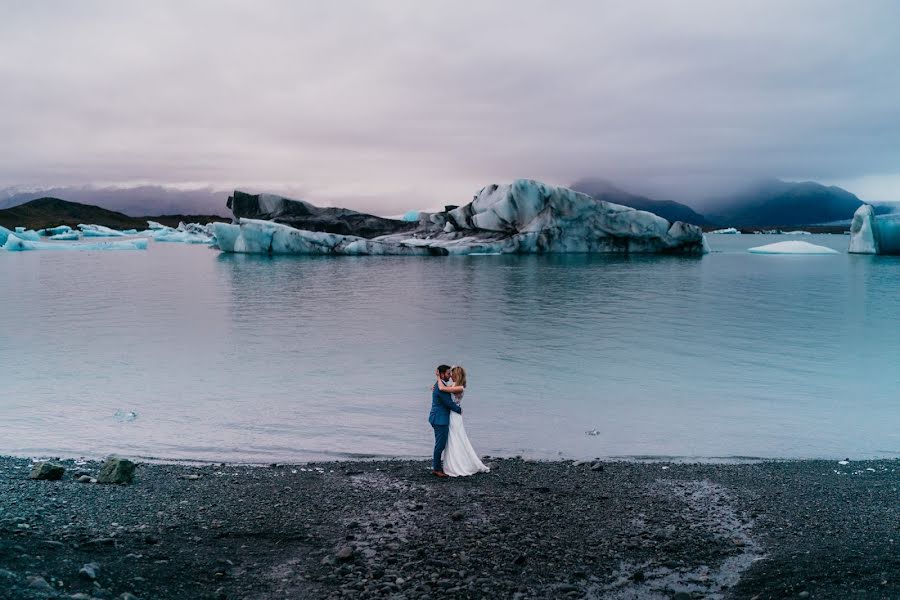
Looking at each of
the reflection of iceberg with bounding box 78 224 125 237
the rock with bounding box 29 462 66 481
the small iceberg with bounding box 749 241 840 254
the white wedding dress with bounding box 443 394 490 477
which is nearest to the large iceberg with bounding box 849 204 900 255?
the small iceberg with bounding box 749 241 840 254

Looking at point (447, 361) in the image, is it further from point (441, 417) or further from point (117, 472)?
point (117, 472)

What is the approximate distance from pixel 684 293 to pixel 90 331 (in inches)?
802

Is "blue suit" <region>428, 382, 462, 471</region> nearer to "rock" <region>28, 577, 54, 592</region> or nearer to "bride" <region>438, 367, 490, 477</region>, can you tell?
"bride" <region>438, 367, 490, 477</region>

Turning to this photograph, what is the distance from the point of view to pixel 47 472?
638cm

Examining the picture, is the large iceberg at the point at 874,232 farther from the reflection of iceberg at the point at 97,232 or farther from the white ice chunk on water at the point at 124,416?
the reflection of iceberg at the point at 97,232

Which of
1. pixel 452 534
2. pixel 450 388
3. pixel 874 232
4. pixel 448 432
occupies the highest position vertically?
pixel 874 232

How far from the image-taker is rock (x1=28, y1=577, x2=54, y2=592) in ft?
12.4

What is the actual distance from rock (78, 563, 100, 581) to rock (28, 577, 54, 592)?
9.9 inches

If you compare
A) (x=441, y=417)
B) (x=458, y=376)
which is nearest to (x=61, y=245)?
(x=441, y=417)

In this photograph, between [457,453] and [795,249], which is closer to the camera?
[457,453]

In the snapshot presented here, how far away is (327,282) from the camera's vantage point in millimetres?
31641

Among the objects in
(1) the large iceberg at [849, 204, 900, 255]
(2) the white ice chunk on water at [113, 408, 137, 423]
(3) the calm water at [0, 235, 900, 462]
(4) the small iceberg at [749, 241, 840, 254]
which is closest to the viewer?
(3) the calm water at [0, 235, 900, 462]

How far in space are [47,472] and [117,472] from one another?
63 cm

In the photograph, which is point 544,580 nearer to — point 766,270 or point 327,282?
point 327,282
